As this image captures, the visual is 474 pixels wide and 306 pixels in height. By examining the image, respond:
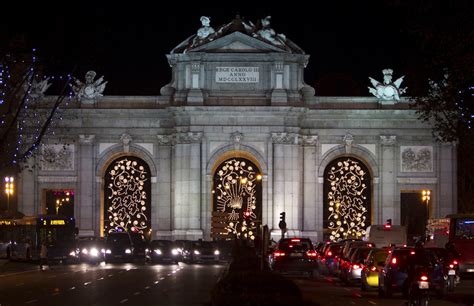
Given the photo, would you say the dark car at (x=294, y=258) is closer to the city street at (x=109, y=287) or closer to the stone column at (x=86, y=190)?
the city street at (x=109, y=287)

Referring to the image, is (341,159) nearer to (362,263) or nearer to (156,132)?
(156,132)

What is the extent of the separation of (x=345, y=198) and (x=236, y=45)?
49.5ft

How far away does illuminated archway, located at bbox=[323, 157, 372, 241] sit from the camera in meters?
109

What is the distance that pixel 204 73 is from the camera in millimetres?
105125

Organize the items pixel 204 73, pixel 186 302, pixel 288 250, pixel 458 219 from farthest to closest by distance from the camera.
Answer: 1. pixel 204 73
2. pixel 458 219
3. pixel 288 250
4. pixel 186 302

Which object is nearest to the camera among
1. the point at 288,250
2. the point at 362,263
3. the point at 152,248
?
the point at 362,263

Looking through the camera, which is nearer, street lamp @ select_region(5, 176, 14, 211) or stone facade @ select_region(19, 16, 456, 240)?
stone facade @ select_region(19, 16, 456, 240)

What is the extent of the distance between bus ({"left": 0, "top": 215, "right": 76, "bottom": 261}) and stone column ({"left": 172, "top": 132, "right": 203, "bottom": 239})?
1059cm

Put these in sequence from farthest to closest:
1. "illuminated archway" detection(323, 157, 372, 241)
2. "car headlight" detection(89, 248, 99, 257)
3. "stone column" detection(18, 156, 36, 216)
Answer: "illuminated archway" detection(323, 157, 372, 241)
"stone column" detection(18, 156, 36, 216)
"car headlight" detection(89, 248, 99, 257)

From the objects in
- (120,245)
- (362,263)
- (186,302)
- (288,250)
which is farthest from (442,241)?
(186,302)

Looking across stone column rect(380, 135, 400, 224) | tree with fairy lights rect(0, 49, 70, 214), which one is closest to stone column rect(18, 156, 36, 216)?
tree with fairy lights rect(0, 49, 70, 214)

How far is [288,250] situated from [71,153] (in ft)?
126

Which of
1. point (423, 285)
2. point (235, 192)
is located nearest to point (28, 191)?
point (235, 192)

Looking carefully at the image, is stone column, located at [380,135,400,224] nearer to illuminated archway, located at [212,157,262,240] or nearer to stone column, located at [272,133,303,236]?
stone column, located at [272,133,303,236]
